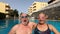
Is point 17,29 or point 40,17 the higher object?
point 40,17

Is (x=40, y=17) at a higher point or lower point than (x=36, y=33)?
higher

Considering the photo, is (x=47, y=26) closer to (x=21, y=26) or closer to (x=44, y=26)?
(x=44, y=26)

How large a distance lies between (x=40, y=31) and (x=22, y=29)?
0.32 metres

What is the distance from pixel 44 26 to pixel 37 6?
76.2m

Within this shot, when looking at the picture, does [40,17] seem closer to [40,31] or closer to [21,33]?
[40,31]

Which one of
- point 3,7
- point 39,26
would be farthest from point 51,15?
point 39,26

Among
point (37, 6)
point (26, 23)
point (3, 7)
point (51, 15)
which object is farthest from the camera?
point (37, 6)

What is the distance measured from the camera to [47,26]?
3.12 metres

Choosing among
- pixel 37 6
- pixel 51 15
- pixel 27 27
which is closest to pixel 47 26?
pixel 27 27

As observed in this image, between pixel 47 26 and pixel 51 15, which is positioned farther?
pixel 51 15

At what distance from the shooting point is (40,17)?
307 centimetres

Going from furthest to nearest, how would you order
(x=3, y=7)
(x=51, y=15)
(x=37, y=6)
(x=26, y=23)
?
(x=37, y=6), (x=3, y=7), (x=51, y=15), (x=26, y=23)

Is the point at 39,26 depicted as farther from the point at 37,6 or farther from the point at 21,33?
the point at 37,6

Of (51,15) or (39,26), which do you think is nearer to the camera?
(39,26)
